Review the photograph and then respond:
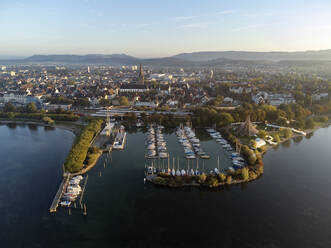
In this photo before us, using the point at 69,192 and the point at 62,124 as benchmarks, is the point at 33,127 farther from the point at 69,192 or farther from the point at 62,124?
the point at 69,192

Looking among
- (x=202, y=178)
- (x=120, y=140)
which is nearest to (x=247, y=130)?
(x=202, y=178)

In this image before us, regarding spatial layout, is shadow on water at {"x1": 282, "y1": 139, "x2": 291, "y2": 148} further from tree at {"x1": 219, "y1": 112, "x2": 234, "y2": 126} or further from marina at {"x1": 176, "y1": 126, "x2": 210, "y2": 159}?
marina at {"x1": 176, "y1": 126, "x2": 210, "y2": 159}

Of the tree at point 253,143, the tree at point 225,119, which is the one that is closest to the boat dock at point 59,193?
the tree at point 253,143

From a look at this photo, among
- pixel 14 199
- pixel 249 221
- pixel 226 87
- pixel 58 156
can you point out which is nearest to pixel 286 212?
pixel 249 221

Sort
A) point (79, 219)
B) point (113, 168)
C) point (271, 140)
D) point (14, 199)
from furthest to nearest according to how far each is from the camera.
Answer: point (271, 140), point (113, 168), point (14, 199), point (79, 219)

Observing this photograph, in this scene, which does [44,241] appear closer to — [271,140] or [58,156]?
[58,156]

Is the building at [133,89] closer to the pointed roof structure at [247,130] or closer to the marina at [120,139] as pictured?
the marina at [120,139]

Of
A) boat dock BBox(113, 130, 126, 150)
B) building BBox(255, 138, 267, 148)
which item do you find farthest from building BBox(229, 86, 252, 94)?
boat dock BBox(113, 130, 126, 150)

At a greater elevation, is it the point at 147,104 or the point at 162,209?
the point at 147,104
